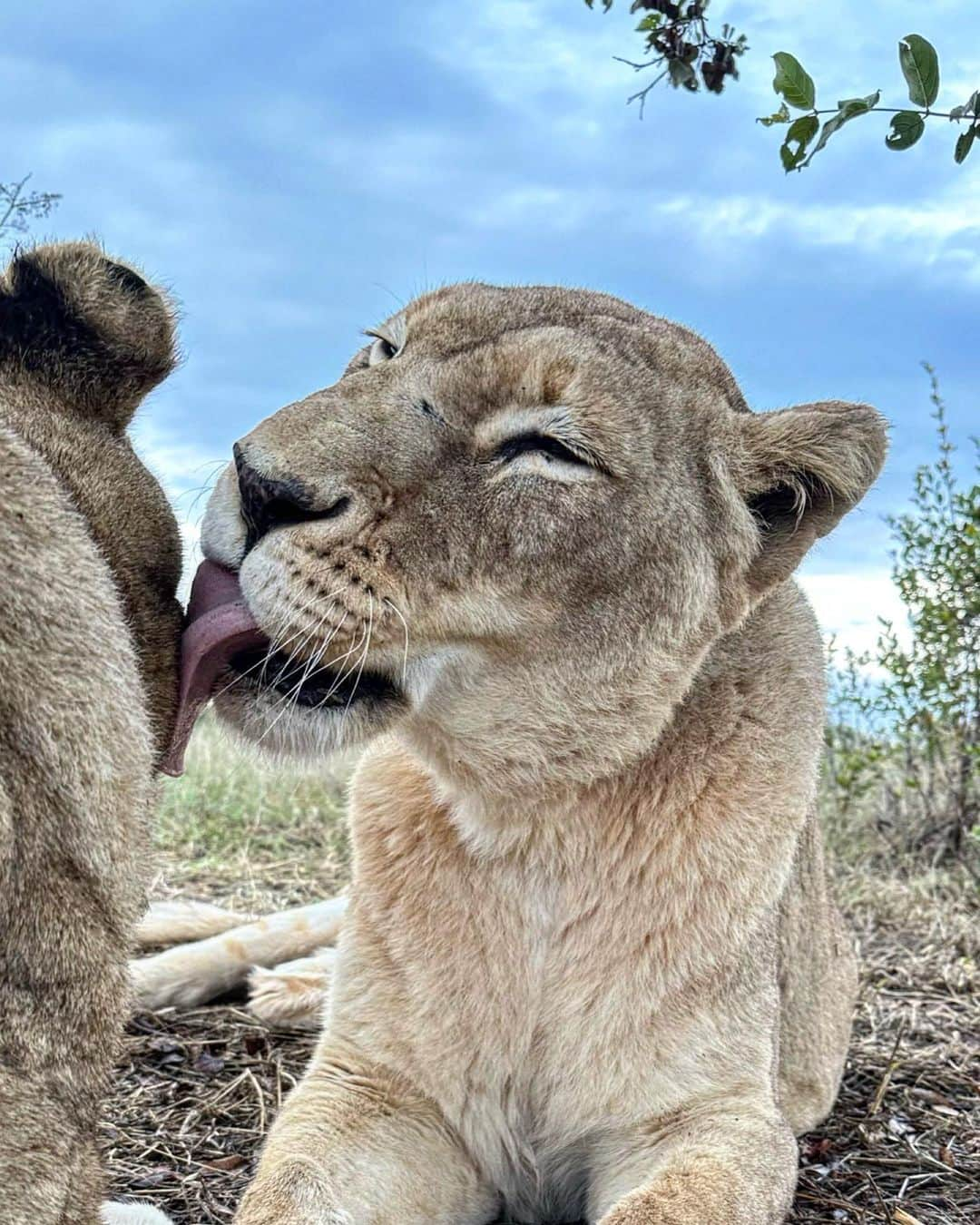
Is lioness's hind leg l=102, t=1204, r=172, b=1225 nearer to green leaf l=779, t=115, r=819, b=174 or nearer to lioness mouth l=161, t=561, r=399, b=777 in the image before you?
lioness mouth l=161, t=561, r=399, b=777

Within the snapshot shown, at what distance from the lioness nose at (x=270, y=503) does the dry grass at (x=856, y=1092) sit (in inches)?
18.2

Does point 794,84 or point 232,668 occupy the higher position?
point 794,84

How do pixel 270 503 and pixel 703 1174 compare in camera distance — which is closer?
pixel 270 503

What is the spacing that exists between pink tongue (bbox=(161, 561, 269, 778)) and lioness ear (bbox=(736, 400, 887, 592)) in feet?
3.60

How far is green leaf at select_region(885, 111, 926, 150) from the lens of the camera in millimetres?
3055

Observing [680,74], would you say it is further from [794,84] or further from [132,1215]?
[132,1215]

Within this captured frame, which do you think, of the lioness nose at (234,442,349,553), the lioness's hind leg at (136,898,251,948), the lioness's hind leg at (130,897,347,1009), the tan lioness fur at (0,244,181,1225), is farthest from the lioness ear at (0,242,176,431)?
the lioness's hind leg at (136,898,251,948)

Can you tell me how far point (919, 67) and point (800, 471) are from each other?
84cm

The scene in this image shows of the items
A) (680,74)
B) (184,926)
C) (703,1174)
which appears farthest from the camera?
(184,926)

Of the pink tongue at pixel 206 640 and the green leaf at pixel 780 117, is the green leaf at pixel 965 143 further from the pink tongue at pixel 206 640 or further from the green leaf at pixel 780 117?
the pink tongue at pixel 206 640

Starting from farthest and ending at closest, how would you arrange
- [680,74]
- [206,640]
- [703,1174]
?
1. [680,74]
2. [703,1174]
3. [206,640]

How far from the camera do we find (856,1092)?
4305 millimetres

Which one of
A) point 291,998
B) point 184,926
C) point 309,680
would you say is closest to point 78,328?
point 309,680

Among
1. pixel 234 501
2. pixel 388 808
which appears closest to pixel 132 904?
pixel 234 501
